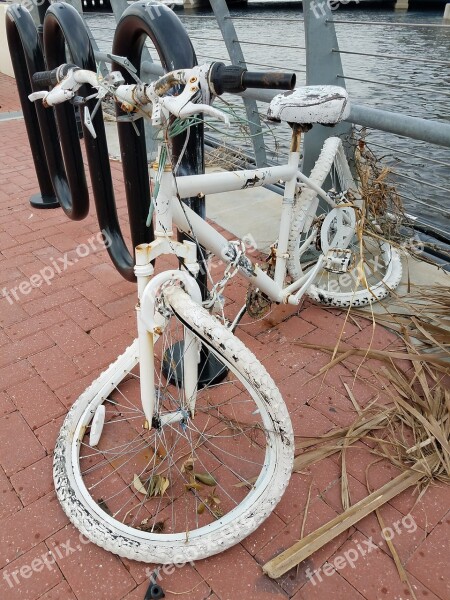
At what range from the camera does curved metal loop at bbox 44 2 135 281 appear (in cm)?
241

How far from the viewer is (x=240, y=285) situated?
3172 mm

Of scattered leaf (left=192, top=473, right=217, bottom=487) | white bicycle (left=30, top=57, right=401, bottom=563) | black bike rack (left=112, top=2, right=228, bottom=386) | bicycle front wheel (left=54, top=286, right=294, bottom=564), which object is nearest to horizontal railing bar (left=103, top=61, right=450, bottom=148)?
white bicycle (left=30, top=57, right=401, bottom=563)

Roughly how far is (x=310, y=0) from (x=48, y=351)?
2356mm

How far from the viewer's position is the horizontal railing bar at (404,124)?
2.38m

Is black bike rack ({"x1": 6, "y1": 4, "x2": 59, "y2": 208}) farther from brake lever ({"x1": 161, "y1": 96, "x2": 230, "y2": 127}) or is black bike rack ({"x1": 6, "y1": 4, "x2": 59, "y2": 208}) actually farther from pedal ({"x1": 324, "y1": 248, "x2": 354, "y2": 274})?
brake lever ({"x1": 161, "y1": 96, "x2": 230, "y2": 127})

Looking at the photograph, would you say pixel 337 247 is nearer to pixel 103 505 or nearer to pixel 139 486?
pixel 139 486

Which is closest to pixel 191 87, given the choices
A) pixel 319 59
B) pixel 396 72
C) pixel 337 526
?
pixel 337 526

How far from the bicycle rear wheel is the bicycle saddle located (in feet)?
1.35

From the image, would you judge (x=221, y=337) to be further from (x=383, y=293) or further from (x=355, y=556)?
(x=383, y=293)

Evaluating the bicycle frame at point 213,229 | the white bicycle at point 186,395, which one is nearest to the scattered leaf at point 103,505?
the white bicycle at point 186,395

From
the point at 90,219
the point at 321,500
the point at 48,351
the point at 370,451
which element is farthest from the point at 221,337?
the point at 90,219

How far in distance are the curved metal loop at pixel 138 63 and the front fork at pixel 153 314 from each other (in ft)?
1.56

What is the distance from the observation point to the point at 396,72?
882 centimetres

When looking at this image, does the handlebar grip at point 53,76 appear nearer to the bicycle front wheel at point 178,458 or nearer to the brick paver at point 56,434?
the bicycle front wheel at point 178,458
